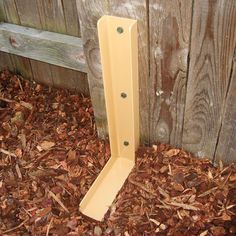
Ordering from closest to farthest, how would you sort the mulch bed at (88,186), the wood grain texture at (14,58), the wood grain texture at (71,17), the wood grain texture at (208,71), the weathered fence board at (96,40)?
the wood grain texture at (208,71) → the weathered fence board at (96,40) → the mulch bed at (88,186) → the wood grain texture at (71,17) → the wood grain texture at (14,58)

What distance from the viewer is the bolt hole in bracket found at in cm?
145

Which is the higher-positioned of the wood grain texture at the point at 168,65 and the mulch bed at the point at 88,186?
the wood grain texture at the point at 168,65

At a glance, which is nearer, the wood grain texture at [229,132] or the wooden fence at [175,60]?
the wooden fence at [175,60]

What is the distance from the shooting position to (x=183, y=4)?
1.29m

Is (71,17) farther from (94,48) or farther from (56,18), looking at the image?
(94,48)

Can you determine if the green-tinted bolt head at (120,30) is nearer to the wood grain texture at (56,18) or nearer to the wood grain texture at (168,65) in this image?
the wood grain texture at (168,65)

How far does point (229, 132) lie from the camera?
65.9 inches

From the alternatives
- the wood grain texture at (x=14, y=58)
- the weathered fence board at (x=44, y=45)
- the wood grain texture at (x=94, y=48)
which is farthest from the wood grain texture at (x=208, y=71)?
the wood grain texture at (x=14, y=58)

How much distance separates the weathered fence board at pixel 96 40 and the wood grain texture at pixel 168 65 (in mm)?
30

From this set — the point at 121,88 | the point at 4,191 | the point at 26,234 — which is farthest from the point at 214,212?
the point at 4,191

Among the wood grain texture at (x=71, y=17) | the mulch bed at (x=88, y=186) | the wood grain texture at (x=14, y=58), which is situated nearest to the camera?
the mulch bed at (x=88, y=186)

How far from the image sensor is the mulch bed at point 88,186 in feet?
5.61

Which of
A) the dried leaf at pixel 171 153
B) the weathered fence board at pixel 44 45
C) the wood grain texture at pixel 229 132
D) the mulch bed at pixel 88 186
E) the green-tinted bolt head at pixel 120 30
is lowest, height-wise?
the mulch bed at pixel 88 186

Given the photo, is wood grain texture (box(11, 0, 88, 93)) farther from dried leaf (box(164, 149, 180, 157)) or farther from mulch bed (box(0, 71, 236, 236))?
dried leaf (box(164, 149, 180, 157))
